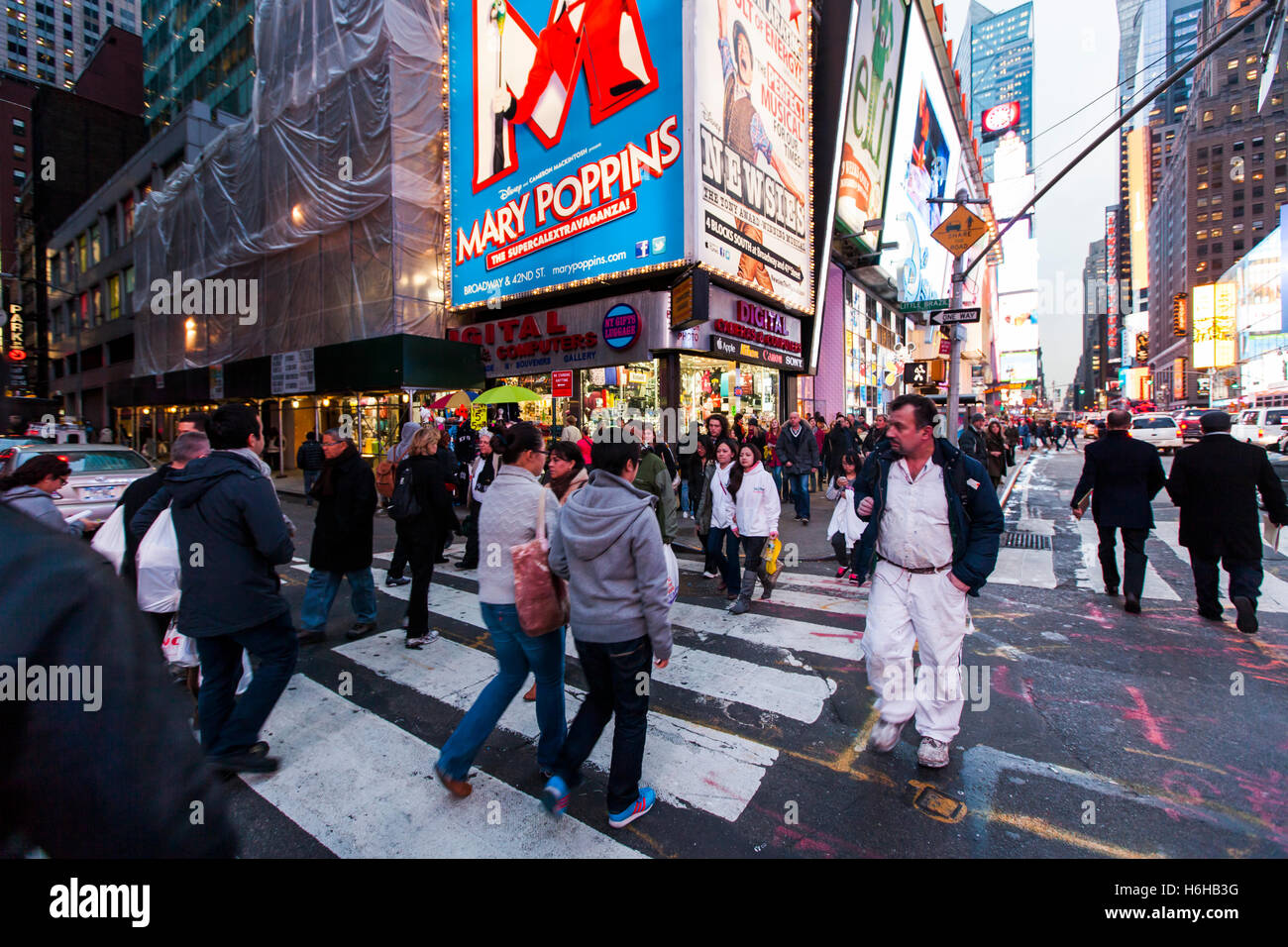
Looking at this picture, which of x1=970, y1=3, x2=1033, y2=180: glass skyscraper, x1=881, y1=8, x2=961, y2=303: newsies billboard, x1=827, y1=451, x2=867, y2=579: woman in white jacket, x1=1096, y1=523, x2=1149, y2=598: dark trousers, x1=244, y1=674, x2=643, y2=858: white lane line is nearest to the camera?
x1=244, y1=674, x2=643, y2=858: white lane line

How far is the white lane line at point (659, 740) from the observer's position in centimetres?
346

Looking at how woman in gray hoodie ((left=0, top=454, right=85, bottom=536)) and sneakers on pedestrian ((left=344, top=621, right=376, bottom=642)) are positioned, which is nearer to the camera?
woman in gray hoodie ((left=0, top=454, right=85, bottom=536))

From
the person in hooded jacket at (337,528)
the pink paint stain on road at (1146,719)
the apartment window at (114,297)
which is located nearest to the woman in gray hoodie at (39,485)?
the person in hooded jacket at (337,528)

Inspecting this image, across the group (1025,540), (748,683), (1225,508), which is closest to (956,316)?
(1025,540)

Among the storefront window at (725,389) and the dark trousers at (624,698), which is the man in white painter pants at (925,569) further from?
the storefront window at (725,389)

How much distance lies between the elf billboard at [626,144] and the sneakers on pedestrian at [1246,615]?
12.0 meters

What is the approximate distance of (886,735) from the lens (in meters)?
3.79

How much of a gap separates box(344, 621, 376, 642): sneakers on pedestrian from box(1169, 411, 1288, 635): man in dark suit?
827cm

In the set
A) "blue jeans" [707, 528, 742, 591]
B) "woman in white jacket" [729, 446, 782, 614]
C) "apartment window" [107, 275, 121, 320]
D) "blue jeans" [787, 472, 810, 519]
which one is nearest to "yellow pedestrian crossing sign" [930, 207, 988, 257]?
"blue jeans" [787, 472, 810, 519]

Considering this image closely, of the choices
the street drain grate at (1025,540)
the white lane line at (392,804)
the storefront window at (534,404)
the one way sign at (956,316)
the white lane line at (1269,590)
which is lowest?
the white lane line at (392,804)

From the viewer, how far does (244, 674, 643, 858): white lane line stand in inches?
119

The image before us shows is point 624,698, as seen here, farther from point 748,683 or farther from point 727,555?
point 727,555

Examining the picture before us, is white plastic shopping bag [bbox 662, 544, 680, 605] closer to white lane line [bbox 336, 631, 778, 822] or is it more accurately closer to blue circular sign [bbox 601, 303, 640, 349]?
white lane line [bbox 336, 631, 778, 822]

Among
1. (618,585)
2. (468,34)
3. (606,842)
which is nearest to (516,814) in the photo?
(606,842)
